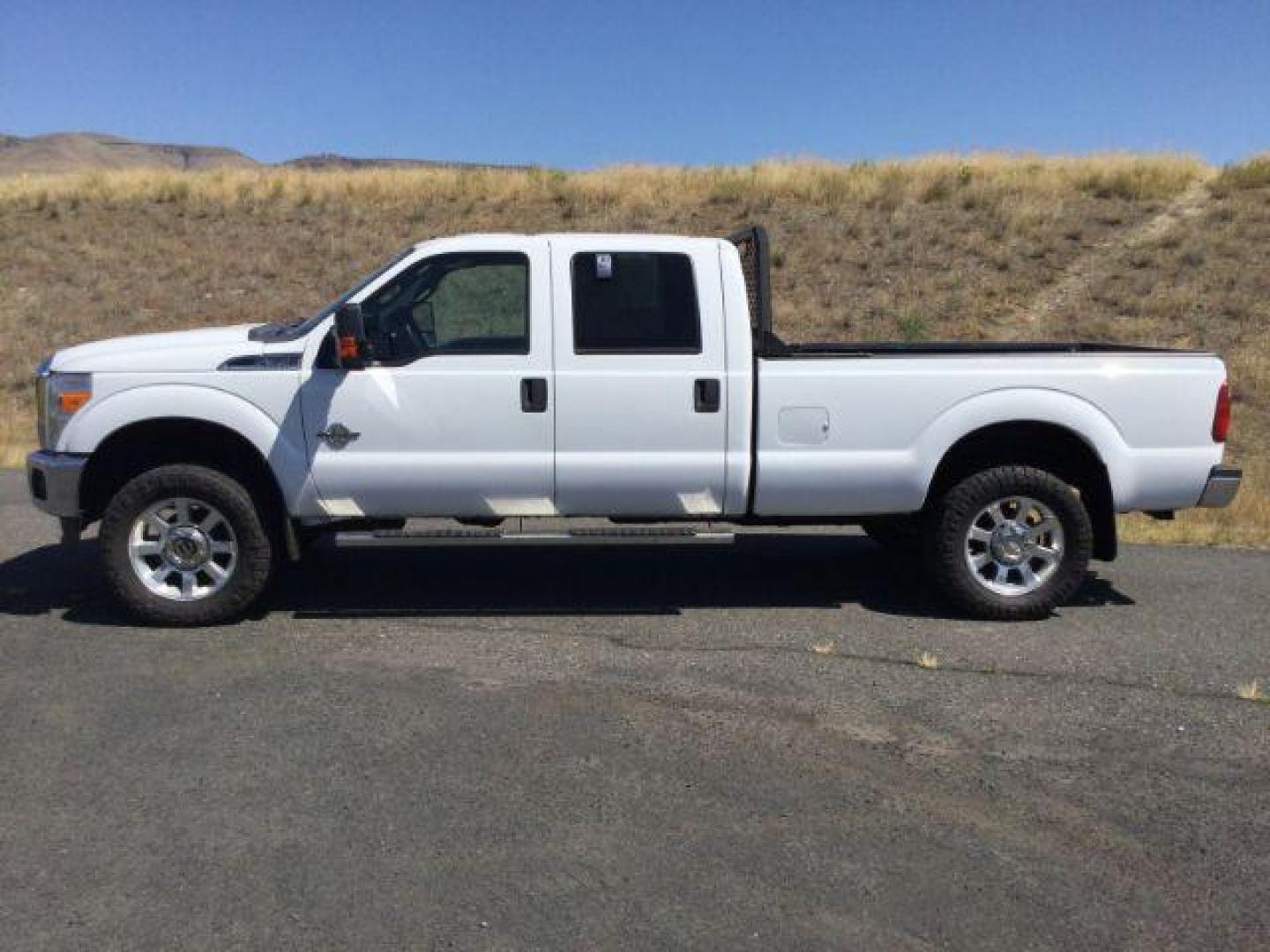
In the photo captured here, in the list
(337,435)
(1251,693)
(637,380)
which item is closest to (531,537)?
(637,380)

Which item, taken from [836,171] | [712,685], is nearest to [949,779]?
[712,685]

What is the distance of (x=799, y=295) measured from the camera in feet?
75.2

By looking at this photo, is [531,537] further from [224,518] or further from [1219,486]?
[1219,486]

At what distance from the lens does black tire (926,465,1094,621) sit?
636 cm

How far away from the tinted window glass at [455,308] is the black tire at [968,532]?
8.43 ft

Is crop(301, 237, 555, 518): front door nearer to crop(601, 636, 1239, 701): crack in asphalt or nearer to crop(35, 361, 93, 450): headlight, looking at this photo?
crop(601, 636, 1239, 701): crack in asphalt

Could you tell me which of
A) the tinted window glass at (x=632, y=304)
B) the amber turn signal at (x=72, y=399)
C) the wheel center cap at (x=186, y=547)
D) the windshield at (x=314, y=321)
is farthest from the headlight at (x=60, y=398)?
the tinted window glass at (x=632, y=304)

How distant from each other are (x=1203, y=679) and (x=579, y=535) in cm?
324

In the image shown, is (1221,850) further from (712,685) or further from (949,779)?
(712,685)

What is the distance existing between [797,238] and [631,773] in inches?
887

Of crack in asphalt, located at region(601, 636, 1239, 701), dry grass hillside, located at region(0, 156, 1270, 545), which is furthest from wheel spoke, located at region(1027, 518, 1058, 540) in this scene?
dry grass hillside, located at region(0, 156, 1270, 545)

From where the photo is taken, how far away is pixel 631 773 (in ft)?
14.1

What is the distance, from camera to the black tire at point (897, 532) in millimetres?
6814

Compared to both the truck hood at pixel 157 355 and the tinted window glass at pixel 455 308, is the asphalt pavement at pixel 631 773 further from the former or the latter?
the tinted window glass at pixel 455 308
